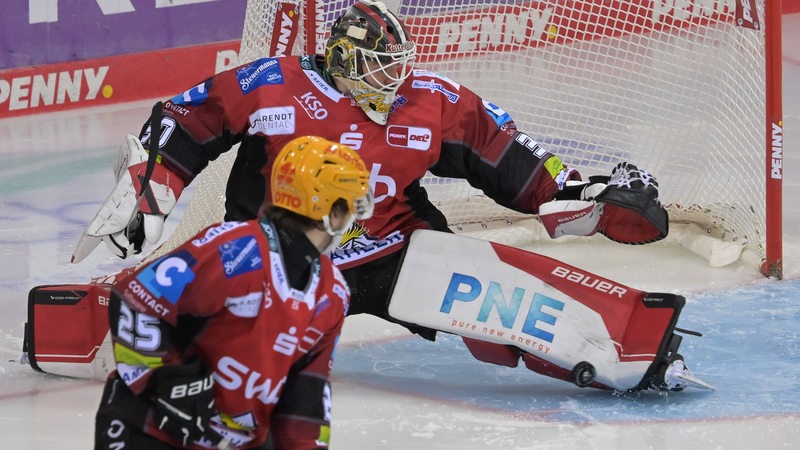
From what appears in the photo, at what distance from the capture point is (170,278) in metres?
2.51

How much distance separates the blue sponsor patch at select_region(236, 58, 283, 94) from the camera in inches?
152

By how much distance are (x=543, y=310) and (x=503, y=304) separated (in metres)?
0.11

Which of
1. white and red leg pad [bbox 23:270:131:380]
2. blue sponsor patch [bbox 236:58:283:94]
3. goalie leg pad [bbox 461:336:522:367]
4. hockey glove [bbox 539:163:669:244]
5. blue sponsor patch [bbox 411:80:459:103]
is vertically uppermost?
blue sponsor patch [bbox 411:80:459:103]

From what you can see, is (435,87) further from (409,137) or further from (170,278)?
(170,278)

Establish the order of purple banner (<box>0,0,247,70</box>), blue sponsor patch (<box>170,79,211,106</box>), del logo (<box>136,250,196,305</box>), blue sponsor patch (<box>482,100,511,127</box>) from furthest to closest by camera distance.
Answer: purple banner (<box>0,0,247,70</box>), blue sponsor patch (<box>482,100,511,127</box>), blue sponsor patch (<box>170,79,211,106</box>), del logo (<box>136,250,196,305</box>)

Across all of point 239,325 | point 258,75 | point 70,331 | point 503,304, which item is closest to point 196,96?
point 258,75

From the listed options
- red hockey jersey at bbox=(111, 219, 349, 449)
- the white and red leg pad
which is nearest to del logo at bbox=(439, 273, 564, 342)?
the white and red leg pad

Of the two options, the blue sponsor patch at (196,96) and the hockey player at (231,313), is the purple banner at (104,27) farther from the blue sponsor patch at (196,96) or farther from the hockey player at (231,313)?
the hockey player at (231,313)

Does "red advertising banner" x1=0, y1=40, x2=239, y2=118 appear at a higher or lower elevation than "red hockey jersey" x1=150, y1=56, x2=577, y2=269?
lower

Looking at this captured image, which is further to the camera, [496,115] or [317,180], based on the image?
[496,115]

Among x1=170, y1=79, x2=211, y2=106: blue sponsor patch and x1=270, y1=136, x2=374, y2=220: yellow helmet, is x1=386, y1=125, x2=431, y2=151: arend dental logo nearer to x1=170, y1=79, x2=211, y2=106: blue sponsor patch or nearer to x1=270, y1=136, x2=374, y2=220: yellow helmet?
x1=170, y1=79, x2=211, y2=106: blue sponsor patch

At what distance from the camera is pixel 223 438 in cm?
268

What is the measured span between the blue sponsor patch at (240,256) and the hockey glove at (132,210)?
47.6 inches

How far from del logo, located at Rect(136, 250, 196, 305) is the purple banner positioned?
15.8 feet
